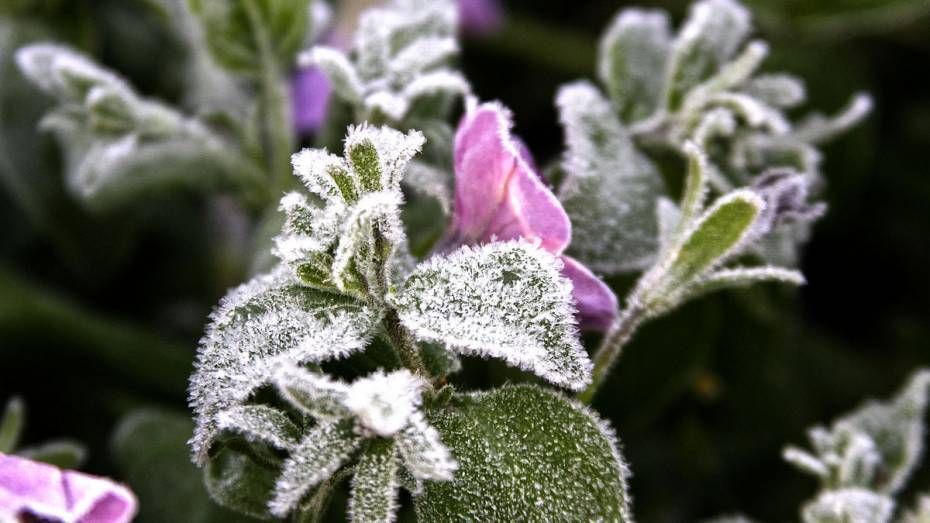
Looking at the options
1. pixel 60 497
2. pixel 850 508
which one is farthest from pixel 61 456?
pixel 850 508

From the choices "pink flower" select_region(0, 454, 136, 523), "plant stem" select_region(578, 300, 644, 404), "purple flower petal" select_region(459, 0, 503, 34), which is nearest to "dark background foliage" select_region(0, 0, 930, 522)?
"purple flower petal" select_region(459, 0, 503, 34)

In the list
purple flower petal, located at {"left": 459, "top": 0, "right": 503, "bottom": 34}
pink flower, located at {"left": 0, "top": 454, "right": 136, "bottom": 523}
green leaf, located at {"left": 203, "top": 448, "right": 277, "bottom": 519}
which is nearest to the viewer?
pink flower, located at {"left": 0, "top": 454, "right": 136, "bottom": 523}

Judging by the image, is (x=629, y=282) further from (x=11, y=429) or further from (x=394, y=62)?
(x=11, y=429)

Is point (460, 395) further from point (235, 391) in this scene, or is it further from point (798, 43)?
point (798, 43)

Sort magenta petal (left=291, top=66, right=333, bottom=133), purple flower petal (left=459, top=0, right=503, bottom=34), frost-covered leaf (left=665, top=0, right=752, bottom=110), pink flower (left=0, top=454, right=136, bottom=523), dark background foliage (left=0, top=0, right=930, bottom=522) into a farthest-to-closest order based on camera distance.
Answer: purple flower petal (left=459, top=0, right=503, bottom=34), magenta petal (left=291, top=66, right=333, bottom=133), dark background foliage (left=0, top=0, right=930, bottom=522), frost-covered leaf (left=665, top=0, right=752, bottom=110), pink flower (left=0, top=454, right=136, bottom=523)

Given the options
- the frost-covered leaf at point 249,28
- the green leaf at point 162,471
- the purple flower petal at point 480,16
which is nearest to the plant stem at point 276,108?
the frost-covered leaf at point 249,28

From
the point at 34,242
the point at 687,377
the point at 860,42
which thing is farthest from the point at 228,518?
the point at 860,42

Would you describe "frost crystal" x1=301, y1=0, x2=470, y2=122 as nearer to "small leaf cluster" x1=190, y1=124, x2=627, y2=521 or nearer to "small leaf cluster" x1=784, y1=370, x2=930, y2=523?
"small leaf cluster" x1=190, y1=124, x2=627, y2=521
